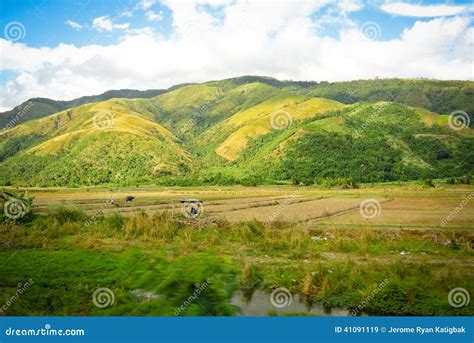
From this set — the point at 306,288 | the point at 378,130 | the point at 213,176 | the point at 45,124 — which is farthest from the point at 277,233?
the point at 45,124

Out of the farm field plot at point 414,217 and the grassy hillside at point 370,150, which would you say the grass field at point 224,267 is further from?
the grassy hillside at point 370,150

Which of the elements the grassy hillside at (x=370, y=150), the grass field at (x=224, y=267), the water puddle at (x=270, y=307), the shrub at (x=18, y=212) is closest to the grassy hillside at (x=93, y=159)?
the grassy hillside at (x=370, y=150)

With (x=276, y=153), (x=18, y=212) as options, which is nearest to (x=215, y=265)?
(x=18, y=212)

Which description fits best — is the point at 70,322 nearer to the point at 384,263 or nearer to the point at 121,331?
the point at 121,331

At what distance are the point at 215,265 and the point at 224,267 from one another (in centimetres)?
43

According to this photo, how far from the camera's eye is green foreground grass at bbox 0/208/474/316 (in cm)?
1312

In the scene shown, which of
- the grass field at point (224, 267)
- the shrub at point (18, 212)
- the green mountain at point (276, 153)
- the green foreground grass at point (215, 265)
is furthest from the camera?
the green mountain at point (276, 153)

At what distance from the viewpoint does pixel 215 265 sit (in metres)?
16.8

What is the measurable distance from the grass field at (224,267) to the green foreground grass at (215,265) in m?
0.05

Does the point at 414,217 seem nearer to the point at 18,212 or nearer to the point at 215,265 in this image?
the point at 215,265

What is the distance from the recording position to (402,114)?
443 ft

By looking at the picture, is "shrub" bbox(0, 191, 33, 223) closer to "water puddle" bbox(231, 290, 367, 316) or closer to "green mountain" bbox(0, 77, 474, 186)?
"water puddle" bbox(231, 290, 367, 316)

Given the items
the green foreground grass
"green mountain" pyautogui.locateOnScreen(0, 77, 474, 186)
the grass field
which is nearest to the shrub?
the grass field

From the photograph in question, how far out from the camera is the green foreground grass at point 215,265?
13.1 meters
